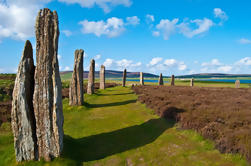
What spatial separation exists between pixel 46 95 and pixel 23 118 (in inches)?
50.0

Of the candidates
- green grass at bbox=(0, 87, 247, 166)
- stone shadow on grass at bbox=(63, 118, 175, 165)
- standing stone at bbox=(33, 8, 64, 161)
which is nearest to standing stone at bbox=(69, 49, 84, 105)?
green grass at bbox=(0, 87, 247, 166)

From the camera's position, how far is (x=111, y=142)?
29.5 ft

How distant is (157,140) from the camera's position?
30.0 ft

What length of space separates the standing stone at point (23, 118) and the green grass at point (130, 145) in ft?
1.80

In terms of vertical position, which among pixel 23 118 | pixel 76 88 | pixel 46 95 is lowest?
pixel 23 118

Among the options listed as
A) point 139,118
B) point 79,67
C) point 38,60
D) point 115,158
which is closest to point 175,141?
point 115,158

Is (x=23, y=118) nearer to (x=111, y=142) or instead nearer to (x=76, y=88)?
(x=111, y=142)

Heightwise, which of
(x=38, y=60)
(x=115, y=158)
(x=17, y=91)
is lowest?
(x=115, y=158)

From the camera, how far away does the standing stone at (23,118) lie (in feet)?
21.1

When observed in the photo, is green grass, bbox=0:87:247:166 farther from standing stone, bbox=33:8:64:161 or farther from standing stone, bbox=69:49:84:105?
standing stone, bbox=69:49:84:105

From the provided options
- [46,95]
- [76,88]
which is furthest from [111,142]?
[76,88]

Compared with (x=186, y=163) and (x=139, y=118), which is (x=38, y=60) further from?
(x=139, y=118)

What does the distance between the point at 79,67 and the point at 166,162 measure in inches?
521

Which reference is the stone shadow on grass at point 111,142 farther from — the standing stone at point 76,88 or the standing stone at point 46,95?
the standing stone at point 76,88
